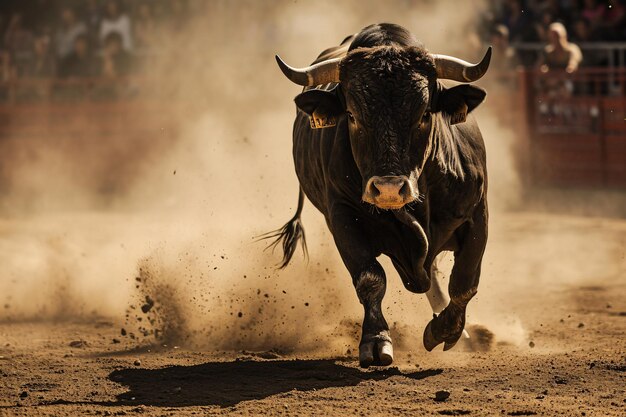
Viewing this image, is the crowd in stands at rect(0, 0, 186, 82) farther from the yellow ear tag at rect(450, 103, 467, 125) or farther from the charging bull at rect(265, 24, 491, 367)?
the yellow ear tag at rect(450, 103, 467, 125)

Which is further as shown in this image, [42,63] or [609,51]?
[42,63]

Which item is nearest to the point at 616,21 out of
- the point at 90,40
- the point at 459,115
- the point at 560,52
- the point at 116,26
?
the point at 560,52

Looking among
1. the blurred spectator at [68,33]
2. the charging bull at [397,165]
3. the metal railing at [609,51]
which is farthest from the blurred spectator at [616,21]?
the charging bull at [397,165]

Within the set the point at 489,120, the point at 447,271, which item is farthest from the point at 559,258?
the point at 489,120

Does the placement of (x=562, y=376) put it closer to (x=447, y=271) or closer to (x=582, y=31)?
(x=447, y=271)

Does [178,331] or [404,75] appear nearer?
[404,75]

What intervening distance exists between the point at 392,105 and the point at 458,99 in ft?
1.40

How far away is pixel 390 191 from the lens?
439cm

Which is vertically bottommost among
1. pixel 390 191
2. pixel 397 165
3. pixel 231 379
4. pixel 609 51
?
pixel 231 379

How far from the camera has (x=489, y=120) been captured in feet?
41.8

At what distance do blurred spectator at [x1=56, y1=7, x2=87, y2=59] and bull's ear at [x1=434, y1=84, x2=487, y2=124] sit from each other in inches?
434

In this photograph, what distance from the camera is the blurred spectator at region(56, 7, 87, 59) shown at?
50.3ft

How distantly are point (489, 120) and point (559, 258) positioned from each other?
14.8 feet

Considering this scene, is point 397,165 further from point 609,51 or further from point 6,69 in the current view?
point 6,69
